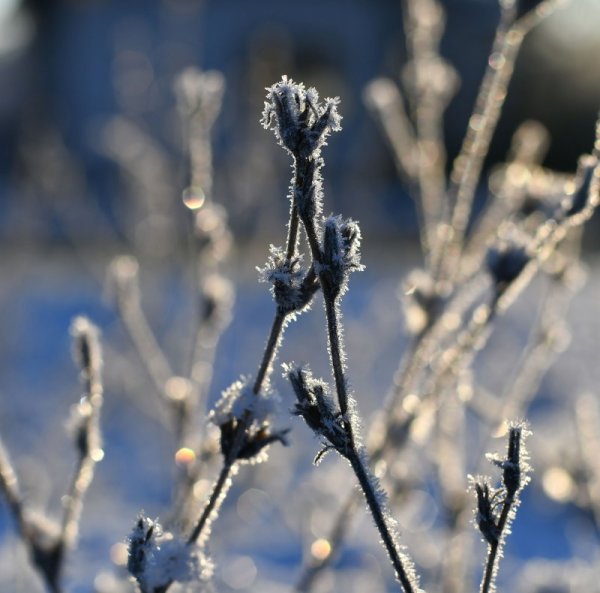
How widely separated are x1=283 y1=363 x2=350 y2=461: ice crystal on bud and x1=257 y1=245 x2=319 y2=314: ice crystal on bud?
54mm

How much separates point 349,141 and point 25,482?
1285cm

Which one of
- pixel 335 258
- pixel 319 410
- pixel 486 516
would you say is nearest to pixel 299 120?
pixel 335 258

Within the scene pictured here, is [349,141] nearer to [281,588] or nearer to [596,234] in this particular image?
[596,234]

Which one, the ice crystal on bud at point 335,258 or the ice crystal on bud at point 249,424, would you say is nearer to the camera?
the ice crystal on bud at point 335,258

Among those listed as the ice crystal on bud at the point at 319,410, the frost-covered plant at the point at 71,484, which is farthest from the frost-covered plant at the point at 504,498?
the frost-covered plant at the point at 71,484

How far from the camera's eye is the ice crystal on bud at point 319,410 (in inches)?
26.2

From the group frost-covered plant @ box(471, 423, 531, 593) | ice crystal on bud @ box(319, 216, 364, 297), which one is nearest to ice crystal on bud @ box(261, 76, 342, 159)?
ice crystal on bud @ box(319, 216, 364, 297)

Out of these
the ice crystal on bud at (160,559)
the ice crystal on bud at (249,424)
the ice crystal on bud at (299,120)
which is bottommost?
the ice crystal on bud at (160,559)

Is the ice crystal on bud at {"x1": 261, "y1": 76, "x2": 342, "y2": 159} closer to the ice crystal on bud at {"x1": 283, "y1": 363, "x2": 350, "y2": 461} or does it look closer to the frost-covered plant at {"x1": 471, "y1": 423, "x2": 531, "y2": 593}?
the ice crystal on bud at {"x1": 283, "y1": 363, "x2": 350, "y2": 461}

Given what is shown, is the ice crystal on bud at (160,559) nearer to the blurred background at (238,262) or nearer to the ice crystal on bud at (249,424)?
the ice crystal on bud at (249,424)

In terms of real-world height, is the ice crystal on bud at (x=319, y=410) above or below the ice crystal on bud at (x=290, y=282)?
below

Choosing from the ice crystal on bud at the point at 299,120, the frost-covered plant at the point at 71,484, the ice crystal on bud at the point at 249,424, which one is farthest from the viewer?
the frost-covered plant at the point at 71,484

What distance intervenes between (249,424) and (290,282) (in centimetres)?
15

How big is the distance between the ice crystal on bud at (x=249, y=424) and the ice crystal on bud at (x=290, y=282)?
121 mm
